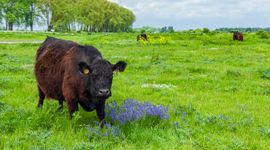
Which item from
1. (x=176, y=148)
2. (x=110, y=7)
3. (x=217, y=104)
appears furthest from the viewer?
(x=110, y=7)

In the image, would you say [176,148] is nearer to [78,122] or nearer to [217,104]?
[78,122]

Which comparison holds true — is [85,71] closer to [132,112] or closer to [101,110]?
[101,110]

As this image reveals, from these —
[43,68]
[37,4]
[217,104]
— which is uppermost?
[37,4]

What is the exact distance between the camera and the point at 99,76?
7438mm

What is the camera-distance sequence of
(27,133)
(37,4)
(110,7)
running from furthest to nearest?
(110,7), (37,4), (27,133)

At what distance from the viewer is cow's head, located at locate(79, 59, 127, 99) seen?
288 inches

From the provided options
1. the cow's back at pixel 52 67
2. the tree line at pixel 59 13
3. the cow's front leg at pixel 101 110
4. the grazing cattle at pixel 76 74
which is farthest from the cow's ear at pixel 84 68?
the tree line at pixel 59 13

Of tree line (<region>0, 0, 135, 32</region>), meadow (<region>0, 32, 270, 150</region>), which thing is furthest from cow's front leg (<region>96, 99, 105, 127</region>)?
tree line (<region>0, 0, 135, 32</region>)

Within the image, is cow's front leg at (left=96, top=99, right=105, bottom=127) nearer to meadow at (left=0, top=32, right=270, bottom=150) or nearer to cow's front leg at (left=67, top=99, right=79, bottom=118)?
meadow at (left=0, top=32, right=270, bottom=150)

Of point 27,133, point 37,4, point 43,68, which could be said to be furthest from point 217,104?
point 37,4

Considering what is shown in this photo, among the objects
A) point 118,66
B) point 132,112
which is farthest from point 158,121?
point 118,66

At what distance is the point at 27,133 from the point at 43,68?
8.01 ft

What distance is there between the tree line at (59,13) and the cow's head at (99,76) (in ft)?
330

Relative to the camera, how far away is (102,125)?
27.1ft
